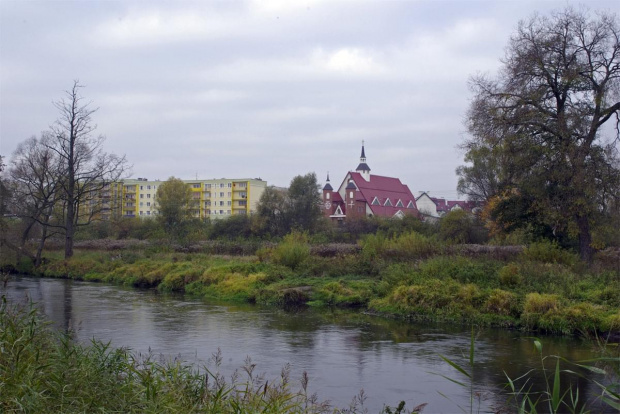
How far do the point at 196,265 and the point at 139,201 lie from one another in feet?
312

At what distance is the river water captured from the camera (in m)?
10.5

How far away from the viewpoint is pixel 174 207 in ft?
206

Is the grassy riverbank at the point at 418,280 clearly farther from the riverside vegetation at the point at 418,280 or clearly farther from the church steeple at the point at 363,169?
the church steeple at the point at 363,169

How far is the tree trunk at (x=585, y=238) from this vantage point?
24.9 m

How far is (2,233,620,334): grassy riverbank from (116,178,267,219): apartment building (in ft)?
262

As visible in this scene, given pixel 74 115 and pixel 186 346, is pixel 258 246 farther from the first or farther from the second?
pixel 186 346

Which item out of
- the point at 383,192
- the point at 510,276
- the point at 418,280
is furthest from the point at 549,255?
the point at 383,192

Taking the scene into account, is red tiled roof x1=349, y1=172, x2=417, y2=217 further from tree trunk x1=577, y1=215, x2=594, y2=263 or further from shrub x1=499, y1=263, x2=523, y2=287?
shrub x1=499, y1=263, x2=523, y2=287

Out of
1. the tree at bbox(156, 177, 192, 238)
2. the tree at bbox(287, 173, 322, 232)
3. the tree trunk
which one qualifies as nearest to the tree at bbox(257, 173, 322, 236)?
the tree at bbox(287, 173, 322, 232)

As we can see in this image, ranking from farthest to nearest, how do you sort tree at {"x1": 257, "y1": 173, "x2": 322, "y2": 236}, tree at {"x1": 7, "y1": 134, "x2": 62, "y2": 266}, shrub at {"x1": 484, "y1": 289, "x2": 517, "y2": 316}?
1. tree at {"x1": 257, "y1": 173, "x2": 322, "y2": 236}
2. tree at {"x1": 7, "y1": 134, "x2": 62, "y2": 266}
3. shrub at {"x1": 484, "y1": 289, "x2": 517, "y2": 316}

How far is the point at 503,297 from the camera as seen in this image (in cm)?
1814

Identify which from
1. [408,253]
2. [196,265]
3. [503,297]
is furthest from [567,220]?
[196,265]

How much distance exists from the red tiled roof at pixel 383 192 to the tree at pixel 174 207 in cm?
2383

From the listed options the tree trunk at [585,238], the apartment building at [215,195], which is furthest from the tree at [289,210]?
the apartment building at [215,195]
